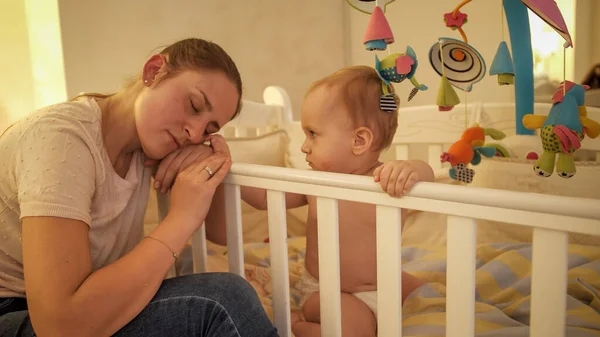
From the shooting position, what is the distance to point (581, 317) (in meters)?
0.84

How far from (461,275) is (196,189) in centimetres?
40

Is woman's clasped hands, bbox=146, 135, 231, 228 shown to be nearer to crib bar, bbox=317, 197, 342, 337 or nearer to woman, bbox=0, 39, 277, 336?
woman, bbox=0, 39, 277, 336

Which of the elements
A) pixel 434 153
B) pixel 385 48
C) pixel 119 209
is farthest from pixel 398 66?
pixel 434 153

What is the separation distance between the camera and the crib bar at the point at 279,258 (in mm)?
753

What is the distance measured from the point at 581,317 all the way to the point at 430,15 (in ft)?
5.26

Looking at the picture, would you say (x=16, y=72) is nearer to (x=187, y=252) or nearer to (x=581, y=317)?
A: (x=187, y=252)

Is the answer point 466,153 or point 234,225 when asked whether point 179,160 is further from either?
point 466,153

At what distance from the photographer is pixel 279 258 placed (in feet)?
2.52

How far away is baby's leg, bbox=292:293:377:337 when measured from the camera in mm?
856

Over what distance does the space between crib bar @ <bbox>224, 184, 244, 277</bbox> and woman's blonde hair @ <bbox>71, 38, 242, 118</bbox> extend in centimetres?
18

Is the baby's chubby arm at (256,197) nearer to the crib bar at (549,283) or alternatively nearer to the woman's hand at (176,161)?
the woman's hand at (176,161)

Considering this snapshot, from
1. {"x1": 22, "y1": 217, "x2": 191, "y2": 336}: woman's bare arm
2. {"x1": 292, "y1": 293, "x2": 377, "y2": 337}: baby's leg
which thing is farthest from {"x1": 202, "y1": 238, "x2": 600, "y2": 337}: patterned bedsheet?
{"x1": 22, "y1": 217, "x2": 191, "y2": 336}: woman's bare arm

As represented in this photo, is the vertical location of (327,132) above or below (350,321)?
above

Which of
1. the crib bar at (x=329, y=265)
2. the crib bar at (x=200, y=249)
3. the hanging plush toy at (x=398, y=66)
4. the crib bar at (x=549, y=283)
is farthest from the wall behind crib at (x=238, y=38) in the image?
the crib bar at (x=549, y=283)
